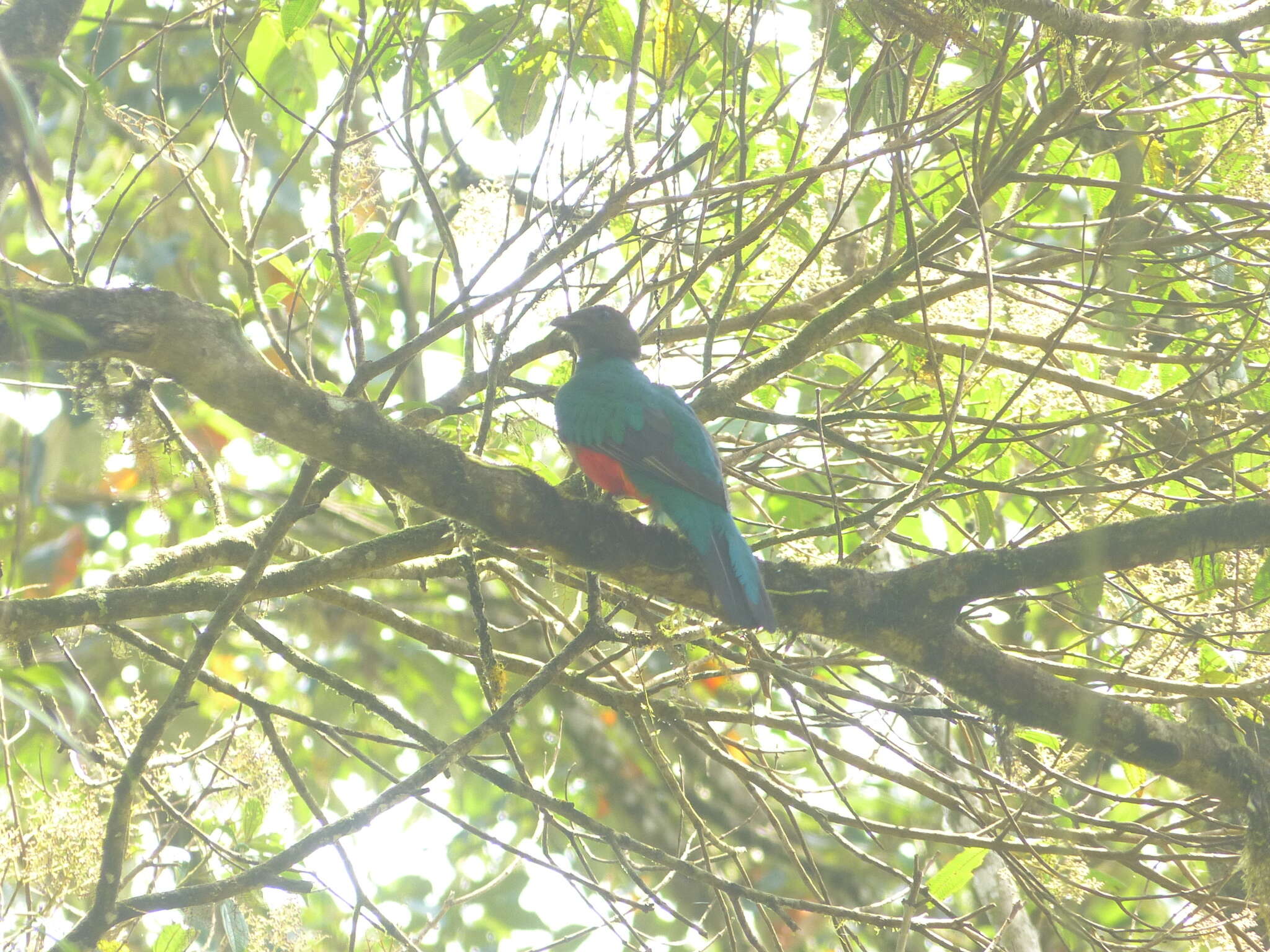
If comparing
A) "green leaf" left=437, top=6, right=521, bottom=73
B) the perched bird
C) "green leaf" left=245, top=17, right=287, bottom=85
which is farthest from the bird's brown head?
"green leaf" left=245, top=17, right=287, bottom=85

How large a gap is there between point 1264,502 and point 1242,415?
1.57 m

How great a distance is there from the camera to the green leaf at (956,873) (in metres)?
3.82

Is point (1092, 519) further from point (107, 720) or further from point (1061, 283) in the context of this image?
point (107, 720)

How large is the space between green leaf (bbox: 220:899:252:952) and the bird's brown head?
2.48m

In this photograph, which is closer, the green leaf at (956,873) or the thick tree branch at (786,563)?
the thick tree branch at (786,563)

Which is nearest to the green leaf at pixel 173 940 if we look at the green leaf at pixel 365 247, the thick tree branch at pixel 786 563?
the thick tree branch at pixel 786 563

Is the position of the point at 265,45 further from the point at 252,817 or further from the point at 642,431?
the point at 252,817

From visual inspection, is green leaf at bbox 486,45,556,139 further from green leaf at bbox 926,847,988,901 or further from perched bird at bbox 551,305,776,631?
green leaf at bbox 926,847,988,901

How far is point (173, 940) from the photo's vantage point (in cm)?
381

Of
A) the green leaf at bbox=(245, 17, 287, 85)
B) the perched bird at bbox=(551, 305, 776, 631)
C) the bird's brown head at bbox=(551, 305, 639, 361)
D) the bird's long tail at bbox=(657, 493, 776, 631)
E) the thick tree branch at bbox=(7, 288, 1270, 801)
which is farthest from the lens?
the green leaf at bbox=(245, 17, 287, 85)

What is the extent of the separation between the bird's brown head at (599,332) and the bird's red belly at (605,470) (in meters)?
0.62

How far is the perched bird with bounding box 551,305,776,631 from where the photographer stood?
3.38 metres

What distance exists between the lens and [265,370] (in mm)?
2676

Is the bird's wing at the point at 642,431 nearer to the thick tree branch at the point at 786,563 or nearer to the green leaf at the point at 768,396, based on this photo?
the thick tree branch at the point at 786,563
